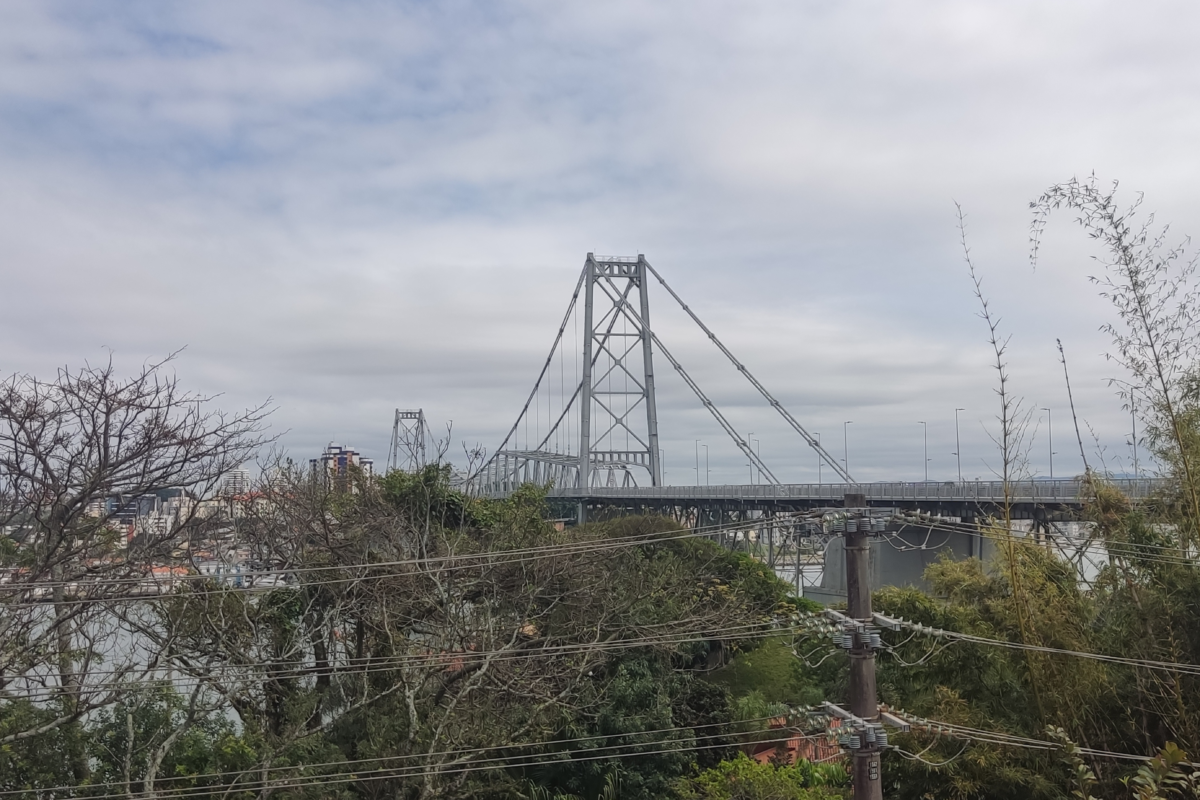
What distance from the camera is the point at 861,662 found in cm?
661

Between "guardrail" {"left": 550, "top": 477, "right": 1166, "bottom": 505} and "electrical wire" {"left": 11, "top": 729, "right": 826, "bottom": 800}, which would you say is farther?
"guardrail" {"left": 550, "top": 477, "right": 1166, "bottom": 505}

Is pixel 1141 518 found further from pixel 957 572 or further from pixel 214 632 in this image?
pixel 214 632

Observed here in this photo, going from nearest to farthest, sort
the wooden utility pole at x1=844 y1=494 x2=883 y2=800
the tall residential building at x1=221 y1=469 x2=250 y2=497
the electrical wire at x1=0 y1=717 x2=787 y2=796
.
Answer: the wooden utility pole at x1=844 y1=494 x2=883 y2=800, the electrical wire at x1=0 y1=717 x2=787 y2=796, the tall residential building at x1=221 y1=469 x2=250 y2=497

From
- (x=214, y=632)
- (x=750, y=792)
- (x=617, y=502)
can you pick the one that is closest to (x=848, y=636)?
(x=750, y=792)

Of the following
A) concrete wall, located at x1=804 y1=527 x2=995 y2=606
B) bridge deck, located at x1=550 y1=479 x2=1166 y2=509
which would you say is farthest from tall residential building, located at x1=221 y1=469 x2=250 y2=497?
concrete wall, located at x1=804 y1=527 x2=995 y2=606

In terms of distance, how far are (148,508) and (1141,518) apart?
9829 mm

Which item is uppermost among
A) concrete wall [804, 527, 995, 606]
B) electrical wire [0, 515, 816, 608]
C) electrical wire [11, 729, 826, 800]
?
electrical wire [0, 515, 816, 608]

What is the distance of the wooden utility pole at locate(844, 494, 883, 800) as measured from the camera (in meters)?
6.49

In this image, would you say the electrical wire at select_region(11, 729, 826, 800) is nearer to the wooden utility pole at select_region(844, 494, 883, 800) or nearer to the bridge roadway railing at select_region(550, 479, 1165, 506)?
the wooden utility pole at select_region(844, 494, 883, 800)

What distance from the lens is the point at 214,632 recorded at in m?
11.0

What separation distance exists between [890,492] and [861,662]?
72.5 ft

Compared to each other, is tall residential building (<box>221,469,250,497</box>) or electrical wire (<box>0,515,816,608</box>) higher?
tall residential building (<box>221,469,250,497</box>)

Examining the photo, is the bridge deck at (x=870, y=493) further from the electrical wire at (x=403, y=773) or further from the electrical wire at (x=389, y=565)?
the electrical wire at (x=403, y=773)

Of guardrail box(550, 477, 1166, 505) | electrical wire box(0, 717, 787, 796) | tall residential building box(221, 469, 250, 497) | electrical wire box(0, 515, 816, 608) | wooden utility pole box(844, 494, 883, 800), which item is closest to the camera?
wooden utility pole box(844, 494, 883, 800)
